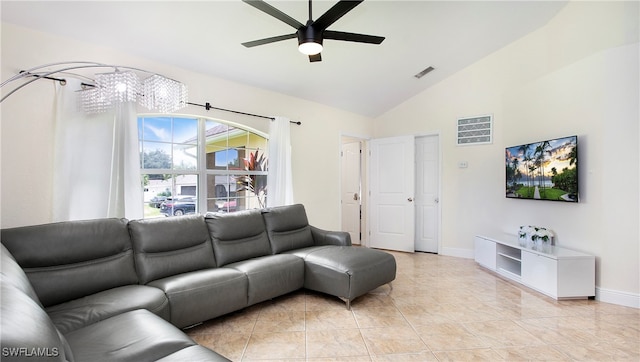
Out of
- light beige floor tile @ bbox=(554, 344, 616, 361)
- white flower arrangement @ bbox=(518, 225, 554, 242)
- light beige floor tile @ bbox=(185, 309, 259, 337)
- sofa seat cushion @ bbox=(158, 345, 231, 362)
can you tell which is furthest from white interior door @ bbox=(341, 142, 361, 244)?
sofa seat cushion @ bbox=(158, 345, 231, 362)

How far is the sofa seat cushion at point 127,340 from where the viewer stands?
4.50 ft

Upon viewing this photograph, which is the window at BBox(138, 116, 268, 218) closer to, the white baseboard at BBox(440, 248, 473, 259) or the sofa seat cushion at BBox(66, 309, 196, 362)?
the sofa seat cushion at BBox(66, 309, 196, 362)

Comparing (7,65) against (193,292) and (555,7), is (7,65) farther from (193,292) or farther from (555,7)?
(555,7)

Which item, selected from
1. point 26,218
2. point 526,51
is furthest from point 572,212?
point 26,218

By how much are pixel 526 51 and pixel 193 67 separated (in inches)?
171

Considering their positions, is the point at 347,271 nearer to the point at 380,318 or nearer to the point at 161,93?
the point at 380,318

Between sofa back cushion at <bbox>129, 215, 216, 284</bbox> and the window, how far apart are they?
653 mm

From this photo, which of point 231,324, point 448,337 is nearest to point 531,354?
point 448,337

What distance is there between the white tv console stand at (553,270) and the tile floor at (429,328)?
112 mm

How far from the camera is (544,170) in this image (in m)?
3.63

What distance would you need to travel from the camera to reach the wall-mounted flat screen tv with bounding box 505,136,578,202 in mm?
3309

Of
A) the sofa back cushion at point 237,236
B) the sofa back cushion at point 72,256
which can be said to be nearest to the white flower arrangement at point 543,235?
the sofa back cushion at point 237,236

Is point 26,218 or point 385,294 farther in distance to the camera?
point 385,294

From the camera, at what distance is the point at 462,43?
12.8 feet
